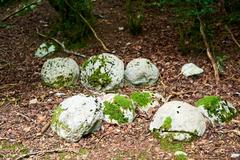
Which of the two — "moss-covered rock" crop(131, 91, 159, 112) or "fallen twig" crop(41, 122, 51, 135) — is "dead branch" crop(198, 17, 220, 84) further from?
"fallen twig" crop(41, 122, 51, 135)

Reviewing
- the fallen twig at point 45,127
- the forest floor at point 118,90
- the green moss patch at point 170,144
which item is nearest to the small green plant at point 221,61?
the forest floor at point 118,90

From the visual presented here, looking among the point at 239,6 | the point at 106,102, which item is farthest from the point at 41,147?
the point at 239,6

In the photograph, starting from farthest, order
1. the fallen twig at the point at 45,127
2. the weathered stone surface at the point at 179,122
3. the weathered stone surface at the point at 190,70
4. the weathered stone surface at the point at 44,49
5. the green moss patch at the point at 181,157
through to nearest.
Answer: the weathered stone surface at the point at 44,49, the weathered stone surface at the point at 190,70, the fallen twig at the point at 45,127, the weathered stone surface at the point at 179,122, the green moss patch at the point at 181,157

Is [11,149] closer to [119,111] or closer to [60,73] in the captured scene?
[119,111]

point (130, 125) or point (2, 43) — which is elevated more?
point (2, 43)

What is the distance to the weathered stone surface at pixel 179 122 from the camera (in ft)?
16.6

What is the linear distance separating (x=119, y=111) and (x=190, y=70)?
5.33 ft

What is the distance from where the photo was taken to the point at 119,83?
252 inches

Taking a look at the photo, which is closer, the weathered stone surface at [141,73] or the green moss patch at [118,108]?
the green moss patch at [118,108]

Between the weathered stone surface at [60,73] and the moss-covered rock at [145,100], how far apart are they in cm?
119

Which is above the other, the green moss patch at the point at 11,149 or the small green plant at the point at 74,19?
the small green plant at the point at 74,19

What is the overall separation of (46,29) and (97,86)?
2666 millimetres

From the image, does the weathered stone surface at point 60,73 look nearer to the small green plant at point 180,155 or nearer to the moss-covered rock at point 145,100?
the moss-covered rock at point 145,100

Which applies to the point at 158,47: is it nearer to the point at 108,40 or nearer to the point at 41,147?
the point at 108,40
